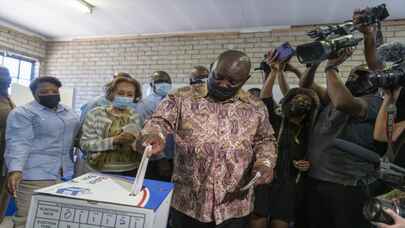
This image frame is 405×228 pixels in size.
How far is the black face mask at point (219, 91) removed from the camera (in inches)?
46.6

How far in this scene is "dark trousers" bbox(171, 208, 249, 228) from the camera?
1164 millimetres

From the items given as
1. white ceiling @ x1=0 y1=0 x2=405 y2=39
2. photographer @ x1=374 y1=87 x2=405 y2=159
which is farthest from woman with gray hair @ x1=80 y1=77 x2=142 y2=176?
white ceiling @ x1=0 y1=0 x2=405 y2=39

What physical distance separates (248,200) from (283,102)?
44.6 inches

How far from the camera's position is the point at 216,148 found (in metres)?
Result: 1.15

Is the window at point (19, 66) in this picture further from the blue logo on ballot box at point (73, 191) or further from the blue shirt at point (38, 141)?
the blue logo on ballot box at point (73, 191)

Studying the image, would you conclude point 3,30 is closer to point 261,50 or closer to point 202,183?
point 261,50

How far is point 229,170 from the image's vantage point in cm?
116

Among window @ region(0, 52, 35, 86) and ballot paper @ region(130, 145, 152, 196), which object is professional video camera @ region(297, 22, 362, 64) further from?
window @ region(0, 52, 35, 86)

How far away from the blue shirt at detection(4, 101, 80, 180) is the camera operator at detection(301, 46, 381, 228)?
171 centimetres

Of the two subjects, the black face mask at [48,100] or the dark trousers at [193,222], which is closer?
the dark trousers at [193,222]

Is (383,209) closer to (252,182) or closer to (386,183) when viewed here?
(386,183)

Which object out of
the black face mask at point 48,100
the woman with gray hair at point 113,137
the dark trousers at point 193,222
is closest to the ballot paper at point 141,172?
the dark trousers at point 193,222

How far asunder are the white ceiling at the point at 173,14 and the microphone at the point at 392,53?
96.4 inches

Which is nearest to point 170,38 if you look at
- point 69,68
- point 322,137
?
point 69,68
